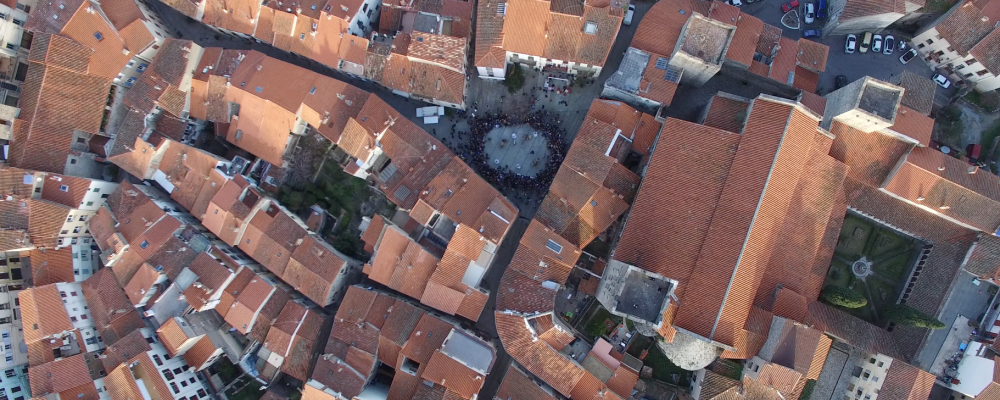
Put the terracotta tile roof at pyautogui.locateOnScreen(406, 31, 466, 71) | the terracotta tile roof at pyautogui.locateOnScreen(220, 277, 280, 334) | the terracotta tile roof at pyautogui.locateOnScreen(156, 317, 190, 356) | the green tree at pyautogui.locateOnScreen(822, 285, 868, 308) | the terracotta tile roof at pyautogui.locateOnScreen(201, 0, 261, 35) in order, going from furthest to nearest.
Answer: the terracotta tile roof at pyautogui.locateOnScreen(201, 0, 261, 35)
the terracotta tile roof at pyautogui.locateOnScreen(220, 277, 280, 334)
the terracotta tile roof at pyautogui.locateOnScreen(156, 317, 190, 356)
the terracotta tile roof at pyautogui.locateOnScreen(406, 31, 466, 71)
the green tree at pyautogui.locateOnScreen(822, 285, 868, 308)

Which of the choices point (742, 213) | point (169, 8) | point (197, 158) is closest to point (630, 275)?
point (742, 213)

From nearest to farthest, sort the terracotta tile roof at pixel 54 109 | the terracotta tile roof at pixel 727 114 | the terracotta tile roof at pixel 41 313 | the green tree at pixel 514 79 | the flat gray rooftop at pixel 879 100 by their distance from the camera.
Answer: the flat gray rooftop at pixel 879 100 < the terracotta tile roof at pixel 727 114 < the terracotta tile roof at pixel 41 313 < the terracotta tile roof at pixel 54 109 < the green tree at pixel 514 79

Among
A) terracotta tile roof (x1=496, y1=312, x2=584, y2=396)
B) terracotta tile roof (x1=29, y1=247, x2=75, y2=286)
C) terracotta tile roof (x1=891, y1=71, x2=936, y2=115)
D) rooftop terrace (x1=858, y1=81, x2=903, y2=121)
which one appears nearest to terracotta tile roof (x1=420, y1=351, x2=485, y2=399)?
terracotta tile roof (x1=496, y1=312, x2=584, y2=396)

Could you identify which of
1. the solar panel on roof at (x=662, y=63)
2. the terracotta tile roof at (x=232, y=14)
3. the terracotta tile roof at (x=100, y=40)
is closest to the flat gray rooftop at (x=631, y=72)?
the solar panel on roof at (x=662, y=63)

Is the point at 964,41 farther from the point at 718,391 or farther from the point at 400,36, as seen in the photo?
the point at 400,36

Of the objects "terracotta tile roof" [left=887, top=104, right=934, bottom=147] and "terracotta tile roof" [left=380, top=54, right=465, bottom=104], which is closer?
"terracotta tile roof" [left=887, top=104, right=934, bottom=147]

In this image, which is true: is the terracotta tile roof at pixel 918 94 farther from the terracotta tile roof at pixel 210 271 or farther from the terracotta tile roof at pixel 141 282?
the terracotta tile roof at pixel 141 282

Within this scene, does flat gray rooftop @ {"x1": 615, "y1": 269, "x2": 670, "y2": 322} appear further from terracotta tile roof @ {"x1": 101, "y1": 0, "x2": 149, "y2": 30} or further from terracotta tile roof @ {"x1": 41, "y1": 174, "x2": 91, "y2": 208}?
terracotta tile roof @ {"x1": 101, "y1": 0, "x2": 149, "y2": 30}
